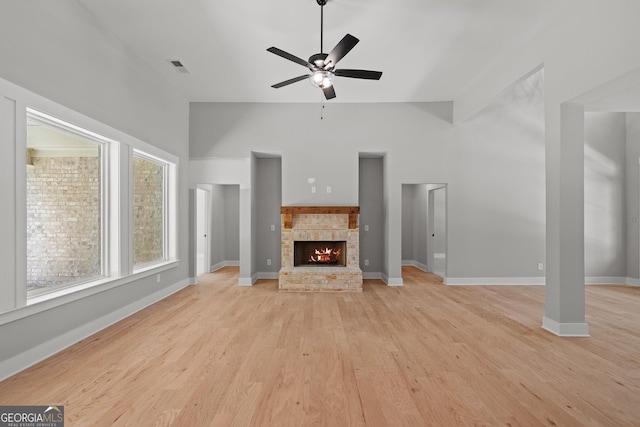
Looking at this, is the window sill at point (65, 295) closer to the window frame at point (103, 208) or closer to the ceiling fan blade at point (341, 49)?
the window frame at point (103, 208)

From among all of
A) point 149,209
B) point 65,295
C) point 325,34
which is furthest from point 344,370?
point 149,209

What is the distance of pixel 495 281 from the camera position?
5.86 meters

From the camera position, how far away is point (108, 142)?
3.79 meters

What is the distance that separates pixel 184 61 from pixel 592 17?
4635 millimetres

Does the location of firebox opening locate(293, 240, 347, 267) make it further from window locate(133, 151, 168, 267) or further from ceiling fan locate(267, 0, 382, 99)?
ceiling fan locate(267, 0, 382, 99)

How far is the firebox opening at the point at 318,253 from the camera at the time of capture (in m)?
6.05

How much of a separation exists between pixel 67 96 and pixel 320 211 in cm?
377

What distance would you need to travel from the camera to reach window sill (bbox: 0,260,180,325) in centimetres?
249

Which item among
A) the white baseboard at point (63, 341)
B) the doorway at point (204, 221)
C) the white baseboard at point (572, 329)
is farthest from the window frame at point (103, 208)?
the white baseboard at point (572, 329)

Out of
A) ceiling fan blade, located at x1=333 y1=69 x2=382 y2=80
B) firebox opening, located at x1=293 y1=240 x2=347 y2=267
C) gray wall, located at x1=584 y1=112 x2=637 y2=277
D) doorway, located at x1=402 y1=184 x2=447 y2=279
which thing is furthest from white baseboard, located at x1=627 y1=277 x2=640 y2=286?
ceiling fan blade, located at x1=333 y1=69 x2=382 y2=80

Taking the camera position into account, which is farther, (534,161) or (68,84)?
(534,161)

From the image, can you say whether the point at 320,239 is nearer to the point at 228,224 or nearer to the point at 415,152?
the point at 415,152

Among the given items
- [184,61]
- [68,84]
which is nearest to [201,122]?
[184,61]

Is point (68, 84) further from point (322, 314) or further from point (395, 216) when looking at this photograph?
point (395, 216)
